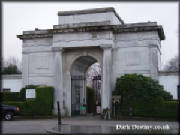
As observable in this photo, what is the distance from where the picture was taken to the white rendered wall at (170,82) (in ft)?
81.5

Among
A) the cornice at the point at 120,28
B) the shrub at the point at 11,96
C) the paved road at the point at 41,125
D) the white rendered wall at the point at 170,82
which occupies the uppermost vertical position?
the cornice at the point at 120,28

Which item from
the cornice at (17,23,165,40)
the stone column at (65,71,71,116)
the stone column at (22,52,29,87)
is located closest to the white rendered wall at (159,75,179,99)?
the cornice at (17,23,165,40)

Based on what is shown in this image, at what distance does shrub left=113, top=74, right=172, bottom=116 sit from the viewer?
22.0m

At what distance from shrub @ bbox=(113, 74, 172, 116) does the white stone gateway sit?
1.22 m

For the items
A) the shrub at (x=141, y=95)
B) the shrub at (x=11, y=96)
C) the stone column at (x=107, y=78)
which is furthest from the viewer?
the shrub at (x=11, y=96)

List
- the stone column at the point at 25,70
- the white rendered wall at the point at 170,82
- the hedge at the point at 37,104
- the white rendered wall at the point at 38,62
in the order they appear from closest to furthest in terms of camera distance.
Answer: the hedge at the point at 37,104 → the white rendered wall at the point at 170,82 → the white rendered wall at the point at 38,62 → the stone column at the point at 25,70

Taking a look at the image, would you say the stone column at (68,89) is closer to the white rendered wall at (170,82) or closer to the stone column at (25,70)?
the stone column at (25,70)

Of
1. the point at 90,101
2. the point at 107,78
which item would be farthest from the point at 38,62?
the point at 90,101

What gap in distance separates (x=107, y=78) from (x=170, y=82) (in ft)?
16.7

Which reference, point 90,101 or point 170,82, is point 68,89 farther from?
point 170,82

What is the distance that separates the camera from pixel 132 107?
22.3m

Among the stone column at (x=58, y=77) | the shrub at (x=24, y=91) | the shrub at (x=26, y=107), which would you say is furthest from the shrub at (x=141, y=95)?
the shrub at (x=24, y=91)

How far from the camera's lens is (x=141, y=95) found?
22094mm

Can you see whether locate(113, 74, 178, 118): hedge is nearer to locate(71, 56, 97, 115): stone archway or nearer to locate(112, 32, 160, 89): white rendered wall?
locate(112, 32, 160, 89): white rendered wall
